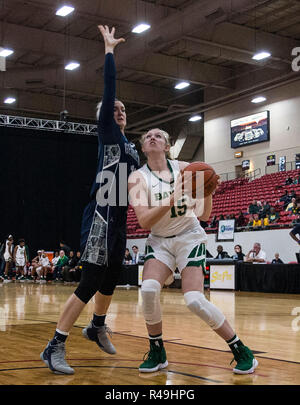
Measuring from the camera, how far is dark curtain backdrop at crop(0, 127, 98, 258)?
2559cm

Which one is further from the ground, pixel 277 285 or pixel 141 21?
pixel 141 21

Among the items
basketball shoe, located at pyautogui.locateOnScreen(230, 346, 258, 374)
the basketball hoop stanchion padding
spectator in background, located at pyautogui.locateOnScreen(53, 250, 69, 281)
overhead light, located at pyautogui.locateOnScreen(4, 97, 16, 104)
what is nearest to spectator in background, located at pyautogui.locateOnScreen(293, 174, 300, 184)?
spectator in background, located at pyautogui.locateOnScreen(53, 250, 69, 281)

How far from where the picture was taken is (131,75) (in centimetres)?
2662

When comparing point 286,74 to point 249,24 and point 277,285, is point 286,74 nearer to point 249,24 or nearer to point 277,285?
point 249,24

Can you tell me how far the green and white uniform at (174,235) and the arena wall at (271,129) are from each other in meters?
22.2

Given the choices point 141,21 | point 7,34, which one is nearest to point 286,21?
point 141,21

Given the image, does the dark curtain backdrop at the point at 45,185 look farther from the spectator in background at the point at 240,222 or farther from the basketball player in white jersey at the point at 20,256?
the spectator in background at the point at 240,222

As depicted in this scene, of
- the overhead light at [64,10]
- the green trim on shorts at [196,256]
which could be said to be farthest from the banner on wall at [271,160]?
the green trim on shorts at [196,256]

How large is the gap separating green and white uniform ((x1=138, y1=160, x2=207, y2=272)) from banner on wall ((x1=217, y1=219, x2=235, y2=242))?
55.0 feet

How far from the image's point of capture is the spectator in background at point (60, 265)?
21984 mm

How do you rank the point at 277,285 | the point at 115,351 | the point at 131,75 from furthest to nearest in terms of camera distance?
the point at 131,75 → the point at 277,285 → the point at 115,351

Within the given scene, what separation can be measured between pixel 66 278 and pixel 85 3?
32.1ft

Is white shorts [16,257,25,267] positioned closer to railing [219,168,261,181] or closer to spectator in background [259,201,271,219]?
spectator in background [259,201,271,219]

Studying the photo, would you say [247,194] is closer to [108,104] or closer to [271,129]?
[271,129]
